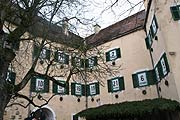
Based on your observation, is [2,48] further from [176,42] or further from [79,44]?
[176,42]

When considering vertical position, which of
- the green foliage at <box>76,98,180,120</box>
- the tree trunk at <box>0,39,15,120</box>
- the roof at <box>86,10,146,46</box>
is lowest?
the green foliage at <box>76,98,180,120</box>

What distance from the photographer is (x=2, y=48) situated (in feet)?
19.0

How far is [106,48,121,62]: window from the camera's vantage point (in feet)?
54.8

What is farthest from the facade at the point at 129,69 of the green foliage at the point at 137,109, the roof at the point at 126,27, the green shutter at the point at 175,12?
the green foliage at the point at 137,109

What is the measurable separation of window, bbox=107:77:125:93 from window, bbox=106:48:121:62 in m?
1.78

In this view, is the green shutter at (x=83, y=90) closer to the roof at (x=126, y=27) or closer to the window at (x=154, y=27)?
the roof at (x=126, y=27)

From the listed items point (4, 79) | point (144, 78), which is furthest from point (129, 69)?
point (4, 79)

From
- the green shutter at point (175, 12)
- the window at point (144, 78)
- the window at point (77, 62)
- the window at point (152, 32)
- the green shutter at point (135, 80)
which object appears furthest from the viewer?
the green shutter at point (135, 80)

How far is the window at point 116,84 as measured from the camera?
15724 millimetres

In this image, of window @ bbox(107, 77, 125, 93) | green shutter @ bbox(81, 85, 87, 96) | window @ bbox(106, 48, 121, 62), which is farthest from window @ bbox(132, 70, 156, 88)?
green shutter @ bbox(81, 85, 87, 96)

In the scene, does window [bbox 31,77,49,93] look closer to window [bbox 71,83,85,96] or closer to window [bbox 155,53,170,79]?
window [bbox 71,83,85,96]

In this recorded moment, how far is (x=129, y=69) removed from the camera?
15633mm

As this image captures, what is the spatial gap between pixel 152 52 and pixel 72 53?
7501 mm

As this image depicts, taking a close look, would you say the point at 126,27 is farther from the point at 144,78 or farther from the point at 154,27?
the point at 144,78
